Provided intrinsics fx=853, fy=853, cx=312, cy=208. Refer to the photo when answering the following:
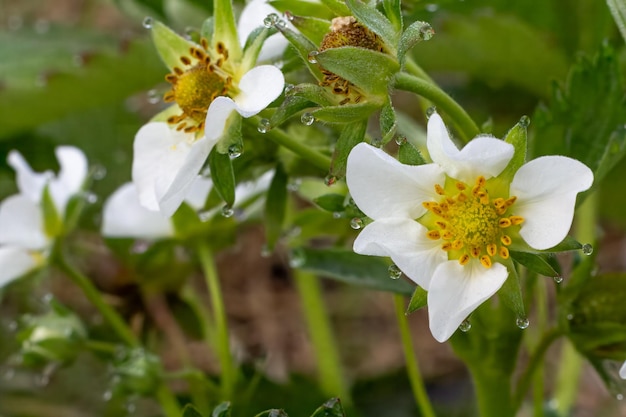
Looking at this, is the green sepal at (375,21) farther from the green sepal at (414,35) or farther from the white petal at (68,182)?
the white petal at (68,182)

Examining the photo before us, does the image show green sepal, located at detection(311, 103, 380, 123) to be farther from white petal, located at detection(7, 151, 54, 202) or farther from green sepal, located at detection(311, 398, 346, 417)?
white petal, located at detection(7, 151, 54, 202)

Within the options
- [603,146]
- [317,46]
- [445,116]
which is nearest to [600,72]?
[603,146]

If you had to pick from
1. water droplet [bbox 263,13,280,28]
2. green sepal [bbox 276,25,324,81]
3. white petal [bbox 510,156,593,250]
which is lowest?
white petal [bbox 510,156,593,250]

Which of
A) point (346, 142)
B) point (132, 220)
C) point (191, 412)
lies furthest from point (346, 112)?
point (132, 220)

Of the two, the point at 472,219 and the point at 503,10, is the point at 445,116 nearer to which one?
the point at 472,219

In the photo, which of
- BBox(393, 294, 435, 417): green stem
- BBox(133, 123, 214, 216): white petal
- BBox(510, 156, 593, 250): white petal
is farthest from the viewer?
BBox(393, 294, 435, 417): green stem

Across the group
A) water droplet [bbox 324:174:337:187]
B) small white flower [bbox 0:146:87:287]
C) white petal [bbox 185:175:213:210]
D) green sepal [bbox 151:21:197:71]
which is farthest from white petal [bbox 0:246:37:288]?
water droplet [bbox 324:174:337:187]

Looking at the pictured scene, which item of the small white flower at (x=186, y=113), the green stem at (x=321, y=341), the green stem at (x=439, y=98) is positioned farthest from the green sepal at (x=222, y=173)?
the green stem at (x=321, y=341)

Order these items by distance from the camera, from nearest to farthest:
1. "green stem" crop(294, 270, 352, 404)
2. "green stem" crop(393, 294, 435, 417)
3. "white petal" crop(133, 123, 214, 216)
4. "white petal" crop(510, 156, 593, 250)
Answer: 1. "white petal" crop(510, 156, 593, 250)
2. "white petal" crop(133, 123, 214, 216)
3. "green stem" crop(393, 294, 435, 417)
4. "green stem" crop(294, 270, 352, 404)
